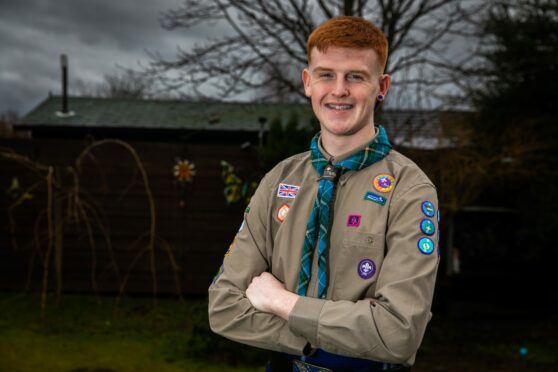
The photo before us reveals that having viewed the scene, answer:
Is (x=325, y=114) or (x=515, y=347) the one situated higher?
(x=325, y=114)

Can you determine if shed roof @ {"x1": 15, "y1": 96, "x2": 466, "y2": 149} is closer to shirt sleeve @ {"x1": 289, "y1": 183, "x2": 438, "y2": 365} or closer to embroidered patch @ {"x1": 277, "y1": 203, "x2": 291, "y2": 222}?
embroidered patch @ {"x1": 277, "y1": 203, "x2": 291, "y2": 222}

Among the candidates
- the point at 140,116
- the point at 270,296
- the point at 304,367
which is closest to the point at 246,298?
the point at 270,296

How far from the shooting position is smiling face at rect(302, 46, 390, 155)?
5.34ft

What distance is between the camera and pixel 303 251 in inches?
65.1

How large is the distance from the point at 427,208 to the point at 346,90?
404 mm

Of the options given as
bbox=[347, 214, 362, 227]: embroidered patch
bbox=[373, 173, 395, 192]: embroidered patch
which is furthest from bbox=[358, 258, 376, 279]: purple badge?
bbox=[373, 173, 395, 192]: embroidered patch

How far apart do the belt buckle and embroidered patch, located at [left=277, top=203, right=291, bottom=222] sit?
423 mm

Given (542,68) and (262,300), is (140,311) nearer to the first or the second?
(262,300)

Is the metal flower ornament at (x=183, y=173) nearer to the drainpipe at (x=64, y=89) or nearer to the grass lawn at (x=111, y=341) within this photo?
the grass lawn at (x=111, y=341)

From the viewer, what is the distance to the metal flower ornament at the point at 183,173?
296 inches

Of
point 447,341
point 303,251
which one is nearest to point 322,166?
point 303,251

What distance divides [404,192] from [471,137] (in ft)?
20.4

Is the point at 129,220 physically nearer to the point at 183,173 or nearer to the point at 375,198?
the point at 183,173

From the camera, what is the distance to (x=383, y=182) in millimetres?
1640
